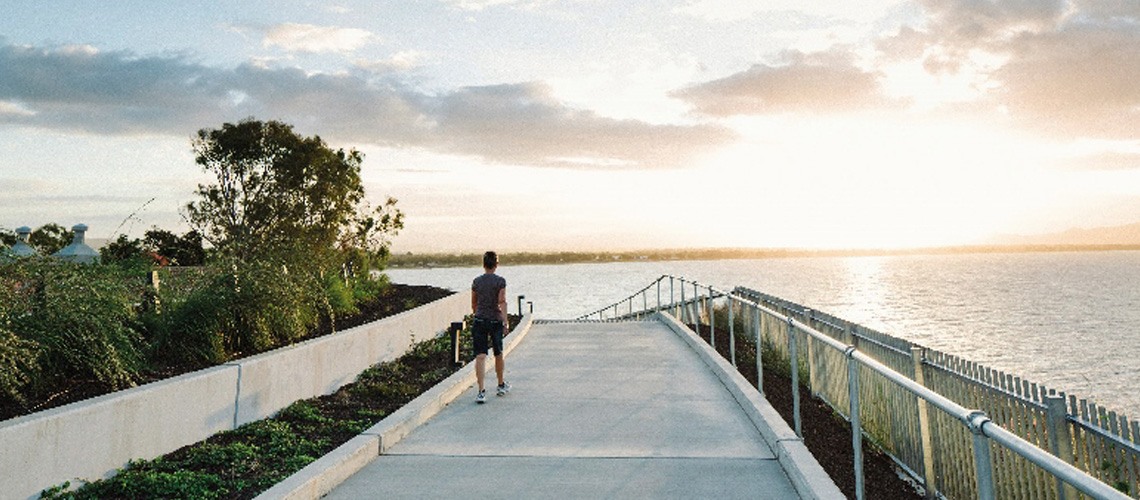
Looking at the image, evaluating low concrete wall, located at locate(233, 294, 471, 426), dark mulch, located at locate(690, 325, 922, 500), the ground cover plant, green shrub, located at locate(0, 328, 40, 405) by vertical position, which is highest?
green shrub, located at locate(0, 328, 40, 405)

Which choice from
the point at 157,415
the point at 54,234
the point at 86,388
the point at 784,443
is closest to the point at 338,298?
the point at 86,388

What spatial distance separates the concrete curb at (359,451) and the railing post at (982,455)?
4.10 metres

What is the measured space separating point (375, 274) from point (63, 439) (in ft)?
63.5

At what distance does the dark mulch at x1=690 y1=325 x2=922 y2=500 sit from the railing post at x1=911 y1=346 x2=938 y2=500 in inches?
25.8

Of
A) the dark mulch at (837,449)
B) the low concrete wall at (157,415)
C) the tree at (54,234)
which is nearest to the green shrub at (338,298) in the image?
the low concrete wall at (157,415)

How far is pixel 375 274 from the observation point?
2497cm

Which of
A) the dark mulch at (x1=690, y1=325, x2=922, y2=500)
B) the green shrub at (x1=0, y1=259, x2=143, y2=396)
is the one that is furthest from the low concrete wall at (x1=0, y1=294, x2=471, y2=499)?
the dark mulch at (x1=690, y1=325, x2=922, y2=500)

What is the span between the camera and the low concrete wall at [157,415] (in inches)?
217

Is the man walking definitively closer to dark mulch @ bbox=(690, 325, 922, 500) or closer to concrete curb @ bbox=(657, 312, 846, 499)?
concrete curb @ bbox=(657, 312, 846, 499)

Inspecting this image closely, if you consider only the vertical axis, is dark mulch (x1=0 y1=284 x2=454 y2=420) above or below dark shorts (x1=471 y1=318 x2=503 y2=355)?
below

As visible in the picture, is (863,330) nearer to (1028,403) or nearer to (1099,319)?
(1028,403)

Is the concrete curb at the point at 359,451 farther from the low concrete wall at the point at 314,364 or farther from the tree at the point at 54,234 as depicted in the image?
the tree at the point at 54,234

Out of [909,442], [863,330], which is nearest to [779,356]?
[863,330]

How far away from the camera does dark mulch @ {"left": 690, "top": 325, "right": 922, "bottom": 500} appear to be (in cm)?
901
